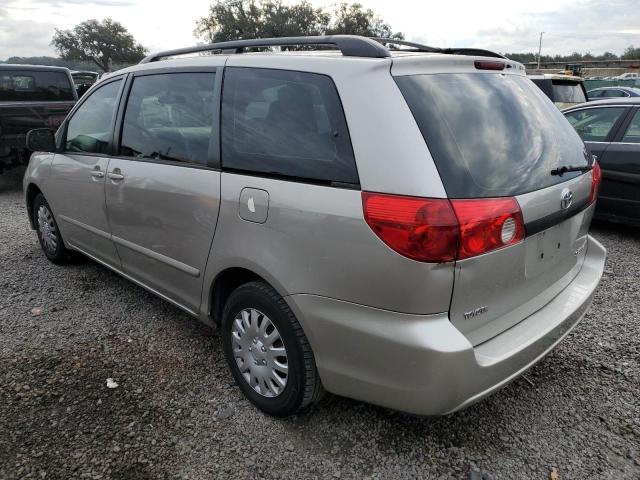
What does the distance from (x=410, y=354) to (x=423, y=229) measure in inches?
18.3

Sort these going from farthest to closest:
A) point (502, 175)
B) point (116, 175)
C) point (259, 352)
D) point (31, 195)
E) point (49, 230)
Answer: point (31, 195) < point (49, 230) < point (116, 175) < point (259, 352) < point (502, 175)

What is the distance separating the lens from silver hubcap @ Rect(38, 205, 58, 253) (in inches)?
172

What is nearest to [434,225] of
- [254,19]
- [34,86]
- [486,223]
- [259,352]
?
[486,223]

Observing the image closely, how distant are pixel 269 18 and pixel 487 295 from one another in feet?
196

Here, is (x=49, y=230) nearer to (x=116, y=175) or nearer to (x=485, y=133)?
(x=116, y=175)

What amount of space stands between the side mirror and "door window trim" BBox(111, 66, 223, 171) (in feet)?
3.46

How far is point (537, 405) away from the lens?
2.56 m

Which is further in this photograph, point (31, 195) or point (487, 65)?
point (31, 195)

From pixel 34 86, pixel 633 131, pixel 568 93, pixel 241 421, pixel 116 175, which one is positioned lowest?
pixel 241 421

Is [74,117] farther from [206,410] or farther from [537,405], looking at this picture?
[537,405]

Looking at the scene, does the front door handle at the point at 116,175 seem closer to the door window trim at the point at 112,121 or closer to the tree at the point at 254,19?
the door window trim at the point at 112,121

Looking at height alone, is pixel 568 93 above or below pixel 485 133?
below

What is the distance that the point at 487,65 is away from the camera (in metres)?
2.23

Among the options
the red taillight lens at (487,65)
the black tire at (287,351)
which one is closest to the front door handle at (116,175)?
the black tire at (287,351)
